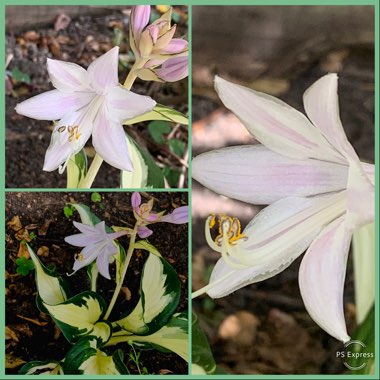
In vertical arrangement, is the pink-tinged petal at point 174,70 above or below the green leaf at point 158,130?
above

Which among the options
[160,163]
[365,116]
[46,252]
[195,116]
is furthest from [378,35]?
[46,252]

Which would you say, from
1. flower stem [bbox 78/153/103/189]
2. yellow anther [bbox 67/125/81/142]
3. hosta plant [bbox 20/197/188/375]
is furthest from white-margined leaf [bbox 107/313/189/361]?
yellow anther [bbox 67/125/81/142]

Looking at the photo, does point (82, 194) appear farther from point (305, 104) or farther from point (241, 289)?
point (305, 104)

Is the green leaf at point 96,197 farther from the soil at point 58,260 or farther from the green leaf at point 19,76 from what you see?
the green leaf at point 19,76

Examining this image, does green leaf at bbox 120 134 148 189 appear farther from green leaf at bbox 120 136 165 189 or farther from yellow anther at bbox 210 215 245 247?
yellow anther at bbox 210 215 245 247

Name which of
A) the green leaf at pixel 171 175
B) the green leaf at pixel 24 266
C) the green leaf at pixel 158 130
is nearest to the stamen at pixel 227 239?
the green leaf at pixel 171 175

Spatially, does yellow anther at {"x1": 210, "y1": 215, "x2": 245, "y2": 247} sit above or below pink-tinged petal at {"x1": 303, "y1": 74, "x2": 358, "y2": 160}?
below

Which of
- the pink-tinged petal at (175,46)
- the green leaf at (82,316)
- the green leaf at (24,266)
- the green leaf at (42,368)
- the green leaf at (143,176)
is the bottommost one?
the green leaf at (42,368)
